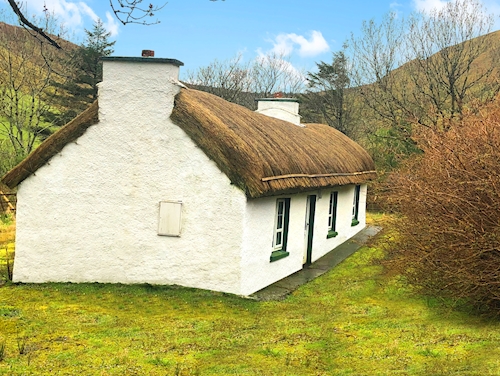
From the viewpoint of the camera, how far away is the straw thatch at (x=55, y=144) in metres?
11.9

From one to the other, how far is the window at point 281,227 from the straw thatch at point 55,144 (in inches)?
186

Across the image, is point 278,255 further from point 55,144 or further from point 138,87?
point 55,144

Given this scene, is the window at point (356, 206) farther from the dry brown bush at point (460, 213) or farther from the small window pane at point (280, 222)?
the dry brown bush at point (460, 213)

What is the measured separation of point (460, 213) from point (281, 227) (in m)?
5.18

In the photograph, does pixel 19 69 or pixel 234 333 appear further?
pixel 19 69

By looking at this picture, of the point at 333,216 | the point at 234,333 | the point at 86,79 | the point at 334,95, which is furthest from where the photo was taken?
the point at 334,95

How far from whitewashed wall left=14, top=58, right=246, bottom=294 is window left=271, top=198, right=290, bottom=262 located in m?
2.22

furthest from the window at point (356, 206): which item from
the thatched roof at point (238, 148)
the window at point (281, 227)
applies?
the window at point (281, 227)

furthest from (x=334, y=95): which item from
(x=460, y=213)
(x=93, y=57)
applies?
(x=460, y=213)

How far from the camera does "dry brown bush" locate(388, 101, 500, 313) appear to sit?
8.58 m

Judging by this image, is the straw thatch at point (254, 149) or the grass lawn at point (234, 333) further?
the straw thatch at point (254, 149)

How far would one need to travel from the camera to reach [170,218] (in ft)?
37.7

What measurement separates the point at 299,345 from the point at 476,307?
3.78m

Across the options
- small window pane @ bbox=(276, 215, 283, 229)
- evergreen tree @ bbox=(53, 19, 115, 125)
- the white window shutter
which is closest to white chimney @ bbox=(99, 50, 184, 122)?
the white window shutter
